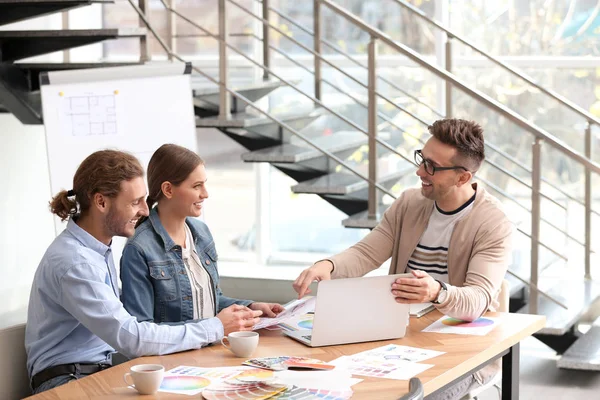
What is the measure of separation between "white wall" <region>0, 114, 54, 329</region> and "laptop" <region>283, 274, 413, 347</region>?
11.3 feet

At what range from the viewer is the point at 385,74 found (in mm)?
6023

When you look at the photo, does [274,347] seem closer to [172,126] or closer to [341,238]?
[172,126]

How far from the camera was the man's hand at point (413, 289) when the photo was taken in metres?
2.28

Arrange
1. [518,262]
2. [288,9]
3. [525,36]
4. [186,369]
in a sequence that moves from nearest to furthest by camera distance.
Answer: [186,369] < [518,262] < [525,36] < [288,9]

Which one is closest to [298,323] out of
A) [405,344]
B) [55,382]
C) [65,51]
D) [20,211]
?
[405,344]

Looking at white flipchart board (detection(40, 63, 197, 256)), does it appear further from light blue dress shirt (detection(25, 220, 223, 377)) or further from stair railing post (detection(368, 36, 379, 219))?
light blue dress shirt (detection(25, 220, 223, 377))

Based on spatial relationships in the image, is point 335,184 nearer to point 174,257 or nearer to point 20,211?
point 174,257

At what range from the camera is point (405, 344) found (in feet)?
7.65

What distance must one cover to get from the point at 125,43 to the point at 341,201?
9.15 ft

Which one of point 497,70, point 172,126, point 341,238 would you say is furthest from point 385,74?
point 172,126

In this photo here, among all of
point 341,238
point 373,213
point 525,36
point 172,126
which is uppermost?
point 525,36

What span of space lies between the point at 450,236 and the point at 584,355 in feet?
5.06

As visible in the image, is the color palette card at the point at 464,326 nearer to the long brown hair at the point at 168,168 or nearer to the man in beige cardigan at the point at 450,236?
the man in beige cardigan at the point at 450,236

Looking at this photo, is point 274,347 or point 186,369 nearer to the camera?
point 186,369
